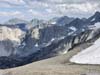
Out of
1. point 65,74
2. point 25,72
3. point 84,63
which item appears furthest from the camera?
point 84,63

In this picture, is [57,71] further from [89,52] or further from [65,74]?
[89,52]

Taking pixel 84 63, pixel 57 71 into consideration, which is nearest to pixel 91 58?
pixel 84 63

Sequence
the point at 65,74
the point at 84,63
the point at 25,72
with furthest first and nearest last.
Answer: the point at 84,63 < the point at 25,72 < the point at 65,74

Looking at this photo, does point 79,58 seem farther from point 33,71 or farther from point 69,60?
point 33,71

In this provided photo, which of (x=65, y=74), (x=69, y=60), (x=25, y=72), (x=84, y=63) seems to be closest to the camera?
(x=65, y=74)

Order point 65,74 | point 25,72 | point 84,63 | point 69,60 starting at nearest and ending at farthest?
1. point 65,74
2. point 25,72
3. point 84,63
4. point 69,60

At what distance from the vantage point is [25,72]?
16300 cm

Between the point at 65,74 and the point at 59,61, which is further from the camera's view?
the point at 59,61

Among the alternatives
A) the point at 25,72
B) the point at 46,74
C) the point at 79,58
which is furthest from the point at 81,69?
the point at 79,58

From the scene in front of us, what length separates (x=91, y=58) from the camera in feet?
608

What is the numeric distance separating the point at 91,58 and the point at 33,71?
3592 cm

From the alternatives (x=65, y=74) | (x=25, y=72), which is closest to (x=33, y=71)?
(x=25, y=72)

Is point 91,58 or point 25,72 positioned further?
point 91,58

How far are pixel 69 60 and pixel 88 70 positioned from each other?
4350 centimetres
